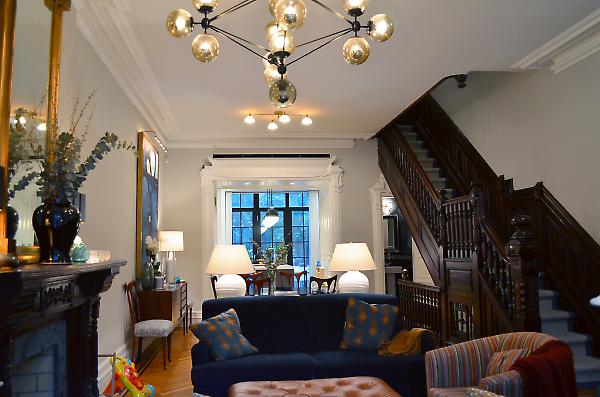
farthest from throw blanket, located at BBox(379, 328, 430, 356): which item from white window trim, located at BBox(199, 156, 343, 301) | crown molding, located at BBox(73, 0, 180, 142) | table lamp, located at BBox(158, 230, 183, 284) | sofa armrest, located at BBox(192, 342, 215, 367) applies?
white window trim, located at BBox(199, 156, 343, 301)

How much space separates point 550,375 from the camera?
9.53ft

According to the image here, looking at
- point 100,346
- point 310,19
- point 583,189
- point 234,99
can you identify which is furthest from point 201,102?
point 583,189

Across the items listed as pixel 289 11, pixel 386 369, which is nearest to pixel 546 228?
pixel 386 369

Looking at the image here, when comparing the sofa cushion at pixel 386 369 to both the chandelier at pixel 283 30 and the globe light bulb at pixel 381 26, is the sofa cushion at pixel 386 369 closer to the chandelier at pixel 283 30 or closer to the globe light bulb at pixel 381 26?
the chandelier at pixel 283 30

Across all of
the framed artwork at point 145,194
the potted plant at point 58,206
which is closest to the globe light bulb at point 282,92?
the potted plant at point 58,206

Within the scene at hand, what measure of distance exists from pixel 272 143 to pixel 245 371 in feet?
18.8

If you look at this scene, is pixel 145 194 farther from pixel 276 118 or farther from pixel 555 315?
pixel 555 315

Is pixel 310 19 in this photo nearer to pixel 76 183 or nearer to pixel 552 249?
pixel 76 183

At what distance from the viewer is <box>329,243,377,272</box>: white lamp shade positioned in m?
5.79

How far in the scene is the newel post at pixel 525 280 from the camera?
440 cm

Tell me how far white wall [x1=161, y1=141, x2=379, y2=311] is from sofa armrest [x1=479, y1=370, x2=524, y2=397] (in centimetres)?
625

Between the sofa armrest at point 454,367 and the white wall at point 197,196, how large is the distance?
567cm

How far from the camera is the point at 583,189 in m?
5.35

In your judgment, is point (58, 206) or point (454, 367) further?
point (454, 367)
